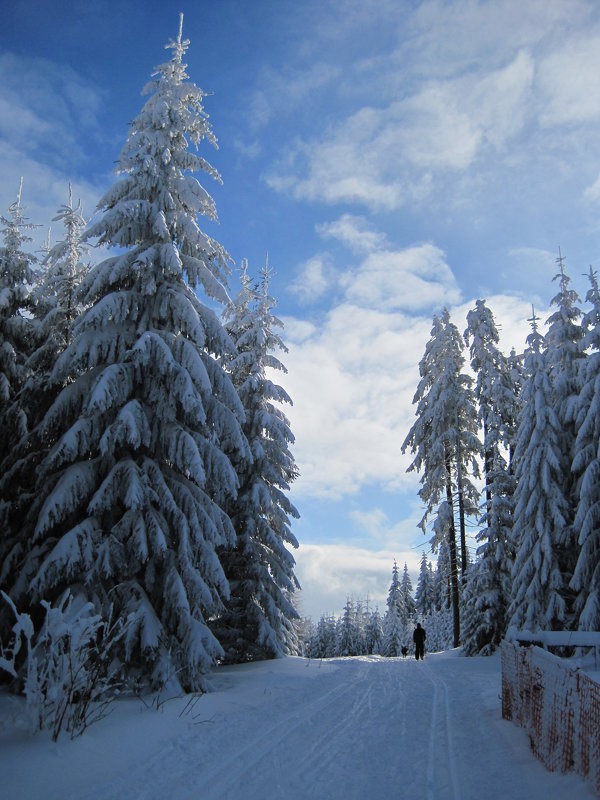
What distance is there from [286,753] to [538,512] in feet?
50.6

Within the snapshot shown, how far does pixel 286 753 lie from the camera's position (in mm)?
7613

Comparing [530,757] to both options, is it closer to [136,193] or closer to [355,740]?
[355,740]

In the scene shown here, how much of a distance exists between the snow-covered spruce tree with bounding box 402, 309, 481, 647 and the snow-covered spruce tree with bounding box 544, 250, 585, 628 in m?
5.17

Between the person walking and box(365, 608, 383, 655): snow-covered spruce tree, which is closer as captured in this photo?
the person walking

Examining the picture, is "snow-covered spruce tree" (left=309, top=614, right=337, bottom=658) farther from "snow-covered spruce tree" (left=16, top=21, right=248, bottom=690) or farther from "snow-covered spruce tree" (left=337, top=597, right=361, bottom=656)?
"snow-covered spruce tree" (left=16, top=21, right=248, bottom=690)

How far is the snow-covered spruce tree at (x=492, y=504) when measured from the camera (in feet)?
74.7

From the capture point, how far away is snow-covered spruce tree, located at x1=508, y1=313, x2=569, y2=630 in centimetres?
1967

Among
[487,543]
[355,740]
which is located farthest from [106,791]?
[487,543]

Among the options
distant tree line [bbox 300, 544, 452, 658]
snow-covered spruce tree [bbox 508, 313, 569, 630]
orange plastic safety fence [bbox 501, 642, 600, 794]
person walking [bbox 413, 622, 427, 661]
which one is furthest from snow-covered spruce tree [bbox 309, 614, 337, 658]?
orange plastic safety fence [bbox 501, 642, 600, 794]

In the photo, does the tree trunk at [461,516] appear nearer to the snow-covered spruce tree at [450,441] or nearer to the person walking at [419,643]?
the snow-covered spruce tree at [450,441]

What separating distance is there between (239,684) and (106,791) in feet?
24.3

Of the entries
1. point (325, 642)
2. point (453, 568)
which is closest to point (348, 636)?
point (325, 642)

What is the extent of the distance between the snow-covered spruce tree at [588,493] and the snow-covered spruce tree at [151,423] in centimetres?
1153

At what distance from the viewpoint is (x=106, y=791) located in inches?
236
